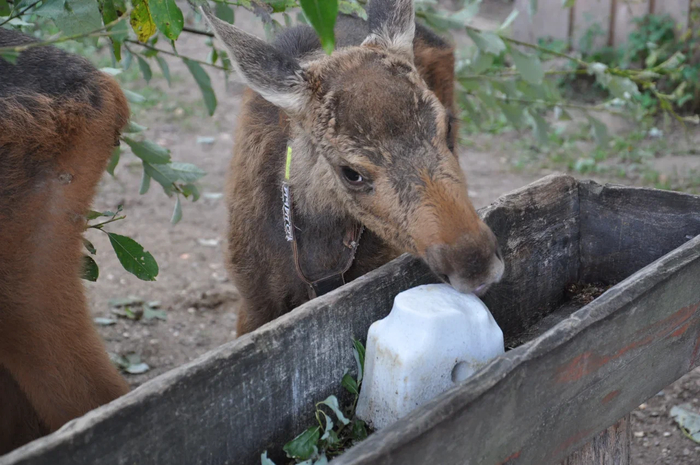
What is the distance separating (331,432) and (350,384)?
0.27 metres

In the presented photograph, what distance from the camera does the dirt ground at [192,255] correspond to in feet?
14.4

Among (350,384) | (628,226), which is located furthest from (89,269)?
(628,226)

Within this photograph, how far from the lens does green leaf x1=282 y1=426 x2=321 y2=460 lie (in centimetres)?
265

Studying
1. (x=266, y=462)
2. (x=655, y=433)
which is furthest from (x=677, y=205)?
(x=266, y=462)

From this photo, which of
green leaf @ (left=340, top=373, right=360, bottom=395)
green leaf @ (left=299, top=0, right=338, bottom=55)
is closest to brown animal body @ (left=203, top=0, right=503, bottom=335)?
green leaf @ (left=340, top=373, right=360, bottom=395)

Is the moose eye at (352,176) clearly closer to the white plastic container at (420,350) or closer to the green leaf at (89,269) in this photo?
the white plastic container at (420,350)

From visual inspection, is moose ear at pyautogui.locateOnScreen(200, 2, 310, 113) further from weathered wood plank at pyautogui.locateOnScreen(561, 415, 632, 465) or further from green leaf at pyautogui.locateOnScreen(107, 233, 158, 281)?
weathered wood plank at pyautogui.locateOnScreen(561, 415, 632, 465)

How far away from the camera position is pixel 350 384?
2.99 metres

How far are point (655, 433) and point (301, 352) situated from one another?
234 cm

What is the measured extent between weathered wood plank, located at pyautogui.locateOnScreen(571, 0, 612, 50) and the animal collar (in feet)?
20.9

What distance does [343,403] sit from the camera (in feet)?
→ 9.98

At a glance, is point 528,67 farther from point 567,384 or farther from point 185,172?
point 567,384

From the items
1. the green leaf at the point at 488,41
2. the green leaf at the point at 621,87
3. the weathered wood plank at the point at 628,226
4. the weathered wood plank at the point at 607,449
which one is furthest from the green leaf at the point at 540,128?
the weathered wood plank at the point at 607,449

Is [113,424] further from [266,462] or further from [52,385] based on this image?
[52,385]
